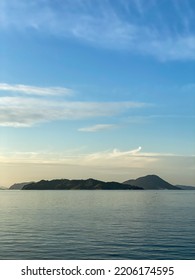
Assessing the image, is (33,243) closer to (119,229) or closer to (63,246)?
(63,246)

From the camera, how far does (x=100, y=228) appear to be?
215 feet
